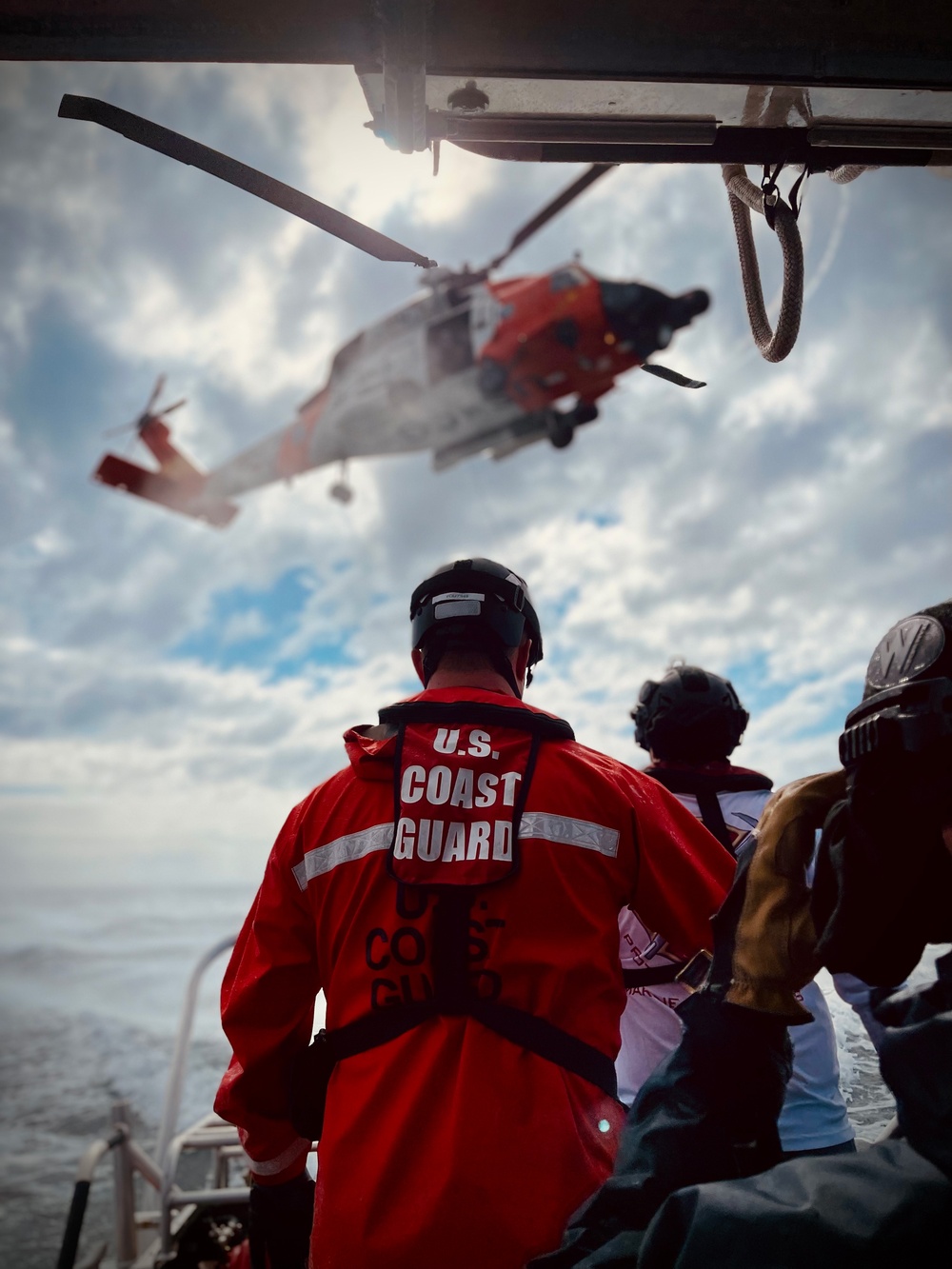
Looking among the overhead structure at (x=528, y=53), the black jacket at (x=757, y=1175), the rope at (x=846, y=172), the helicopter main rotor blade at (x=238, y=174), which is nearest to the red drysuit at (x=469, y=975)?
the black jacket at (x=757, y=1175)

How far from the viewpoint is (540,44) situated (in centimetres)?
146

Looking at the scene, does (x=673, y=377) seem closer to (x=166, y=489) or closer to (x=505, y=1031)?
(x=505, y=1031)

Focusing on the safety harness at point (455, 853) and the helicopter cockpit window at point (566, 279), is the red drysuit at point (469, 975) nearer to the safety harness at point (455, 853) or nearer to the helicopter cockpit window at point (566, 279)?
the safety harness at point (455, 853)

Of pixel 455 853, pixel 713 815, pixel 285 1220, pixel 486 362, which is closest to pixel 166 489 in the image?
pixel 486 362

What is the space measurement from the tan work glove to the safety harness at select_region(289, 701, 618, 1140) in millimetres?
657

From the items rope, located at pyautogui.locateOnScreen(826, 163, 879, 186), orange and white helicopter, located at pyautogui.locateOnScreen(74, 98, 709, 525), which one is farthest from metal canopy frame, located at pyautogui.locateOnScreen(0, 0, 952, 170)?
orange and white helicopter, located at pyautogui.locateOnScreen(74, 98, 709, 525)

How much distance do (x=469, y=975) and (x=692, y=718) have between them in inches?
57.4

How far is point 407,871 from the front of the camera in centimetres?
155

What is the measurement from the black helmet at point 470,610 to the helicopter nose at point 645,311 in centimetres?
1135

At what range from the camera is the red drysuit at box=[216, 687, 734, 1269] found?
1316 millimetres

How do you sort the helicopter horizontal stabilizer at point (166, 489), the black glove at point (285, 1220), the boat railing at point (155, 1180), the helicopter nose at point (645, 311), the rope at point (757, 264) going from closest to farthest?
the rope at point (757, 264) → the black glove at point (285, 1220) → the boat railing at point (155, 1180) → the helicopter nose at point (645, 311) → the helicopter horizontal stabilizer at point (166, 489)

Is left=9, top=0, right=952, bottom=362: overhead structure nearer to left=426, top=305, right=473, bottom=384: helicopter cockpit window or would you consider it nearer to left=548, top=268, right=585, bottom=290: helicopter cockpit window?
left=548, top=268, right=585, bottom=290: helicopter cockpit window

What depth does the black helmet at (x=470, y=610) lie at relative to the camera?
6.31ft

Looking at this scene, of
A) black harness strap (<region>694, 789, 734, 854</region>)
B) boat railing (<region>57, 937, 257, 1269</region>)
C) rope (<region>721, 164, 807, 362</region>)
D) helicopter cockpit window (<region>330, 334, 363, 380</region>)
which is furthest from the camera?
helicopter cockpit window (<region>330, 334, 363, 380</region>)
